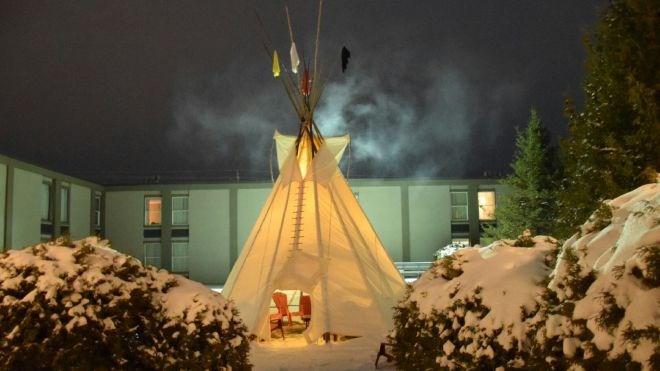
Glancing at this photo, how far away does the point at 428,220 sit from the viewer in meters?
27.0

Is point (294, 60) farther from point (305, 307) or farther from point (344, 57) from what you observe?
point (305, 307)

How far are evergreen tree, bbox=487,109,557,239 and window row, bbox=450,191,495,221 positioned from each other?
450 centimetres

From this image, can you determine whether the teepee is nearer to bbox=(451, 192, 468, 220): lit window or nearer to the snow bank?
the snow bank

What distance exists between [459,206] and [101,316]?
23.2 meters

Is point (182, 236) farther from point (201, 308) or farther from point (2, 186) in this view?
point (201, 308)

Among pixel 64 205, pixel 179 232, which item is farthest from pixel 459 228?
pixel 64 205

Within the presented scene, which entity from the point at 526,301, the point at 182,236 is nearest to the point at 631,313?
the point at 526,301

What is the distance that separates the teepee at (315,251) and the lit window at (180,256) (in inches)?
584

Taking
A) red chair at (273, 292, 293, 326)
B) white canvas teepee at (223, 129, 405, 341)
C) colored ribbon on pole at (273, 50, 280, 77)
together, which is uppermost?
colored ribbon on pole at (273, 50, 280, 77)

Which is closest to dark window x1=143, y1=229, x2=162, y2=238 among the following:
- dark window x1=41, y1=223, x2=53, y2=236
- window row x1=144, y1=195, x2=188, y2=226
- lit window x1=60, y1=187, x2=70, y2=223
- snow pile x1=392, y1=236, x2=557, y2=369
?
window row x1=144, y1=195, x2=188, y2=226

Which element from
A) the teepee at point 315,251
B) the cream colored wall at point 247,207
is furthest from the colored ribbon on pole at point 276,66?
the cream colored wall at point 247,207

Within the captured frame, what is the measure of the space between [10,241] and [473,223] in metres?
17.5

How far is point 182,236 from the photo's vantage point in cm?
2823

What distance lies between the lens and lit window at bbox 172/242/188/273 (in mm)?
28234
